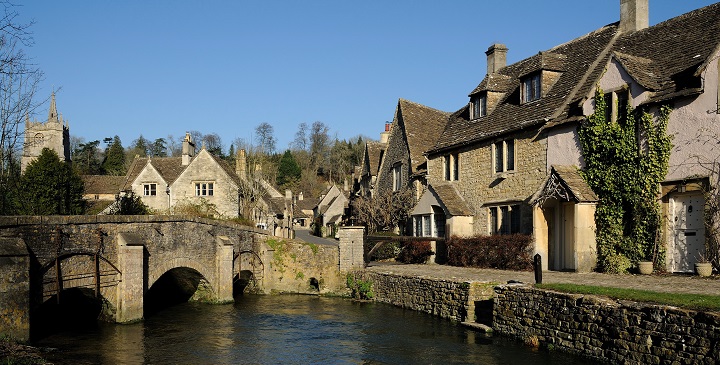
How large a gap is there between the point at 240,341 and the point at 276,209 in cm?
5205

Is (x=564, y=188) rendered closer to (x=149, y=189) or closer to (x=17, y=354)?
(x=17, y=354)

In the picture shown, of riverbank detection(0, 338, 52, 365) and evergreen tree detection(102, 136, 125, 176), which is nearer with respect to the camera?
riverbank detection(0, 338, 52, 365)

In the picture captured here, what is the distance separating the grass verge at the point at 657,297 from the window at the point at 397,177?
22.4 m

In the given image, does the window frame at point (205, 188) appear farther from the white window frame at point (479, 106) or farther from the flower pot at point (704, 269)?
the flower pot at point (704, 269)

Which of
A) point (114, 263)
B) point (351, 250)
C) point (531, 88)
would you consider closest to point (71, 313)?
point (114, 263)

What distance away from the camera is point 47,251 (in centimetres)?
1593

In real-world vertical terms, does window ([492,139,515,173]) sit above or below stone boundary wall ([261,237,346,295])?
above

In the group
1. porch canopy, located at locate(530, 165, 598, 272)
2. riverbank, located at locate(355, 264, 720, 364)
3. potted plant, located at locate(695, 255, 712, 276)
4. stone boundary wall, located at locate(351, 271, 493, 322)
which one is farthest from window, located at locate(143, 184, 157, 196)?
potted plant, located at locate(695, 255, 712, 276)

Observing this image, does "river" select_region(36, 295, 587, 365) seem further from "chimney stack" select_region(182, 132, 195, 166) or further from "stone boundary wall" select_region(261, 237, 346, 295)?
"chimney stack" select_region(182, 132, 195, 166)

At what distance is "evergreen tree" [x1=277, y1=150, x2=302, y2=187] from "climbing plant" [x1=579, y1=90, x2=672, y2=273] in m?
98.0

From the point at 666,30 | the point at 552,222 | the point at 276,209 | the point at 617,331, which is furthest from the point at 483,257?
the point at 276,209

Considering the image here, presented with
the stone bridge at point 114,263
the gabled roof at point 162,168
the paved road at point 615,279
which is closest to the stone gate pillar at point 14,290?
the stone bridge at point 114,263

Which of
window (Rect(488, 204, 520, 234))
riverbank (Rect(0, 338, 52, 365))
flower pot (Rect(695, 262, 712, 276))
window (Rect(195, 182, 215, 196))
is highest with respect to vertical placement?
window (Rect(195, 182, 215, 196))

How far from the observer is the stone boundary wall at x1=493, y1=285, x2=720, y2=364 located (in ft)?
36.6
